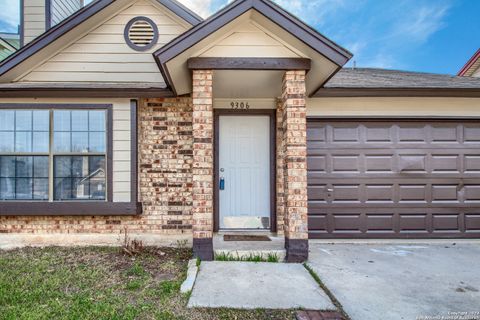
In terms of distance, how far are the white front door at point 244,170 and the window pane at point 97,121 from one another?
83.2 inches

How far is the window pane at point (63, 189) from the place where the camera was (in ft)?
18.2

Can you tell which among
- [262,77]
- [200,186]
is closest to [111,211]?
[200,186]

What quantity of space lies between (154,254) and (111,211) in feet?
3.79

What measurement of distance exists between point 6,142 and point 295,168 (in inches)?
196

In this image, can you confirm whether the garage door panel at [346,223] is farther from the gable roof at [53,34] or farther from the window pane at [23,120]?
the window pane at [23,120]

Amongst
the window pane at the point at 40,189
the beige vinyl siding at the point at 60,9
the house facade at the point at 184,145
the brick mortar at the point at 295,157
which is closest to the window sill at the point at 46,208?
the house facade at the point at 184,145

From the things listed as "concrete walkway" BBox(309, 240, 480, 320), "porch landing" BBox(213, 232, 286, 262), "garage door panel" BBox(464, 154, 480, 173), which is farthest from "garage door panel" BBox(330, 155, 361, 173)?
"garage door panel" BBox(464, 154, 480, 173)

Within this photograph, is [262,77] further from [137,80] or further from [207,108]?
[137,80]

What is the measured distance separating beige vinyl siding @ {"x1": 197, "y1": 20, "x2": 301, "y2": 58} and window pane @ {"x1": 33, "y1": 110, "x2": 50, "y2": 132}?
305 centimetres

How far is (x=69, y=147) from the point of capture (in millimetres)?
5562

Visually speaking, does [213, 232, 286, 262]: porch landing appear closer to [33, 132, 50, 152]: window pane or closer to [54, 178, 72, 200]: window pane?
[54, 178, 72, 200]: window pane

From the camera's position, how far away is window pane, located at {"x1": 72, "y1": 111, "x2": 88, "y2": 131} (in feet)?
18.4

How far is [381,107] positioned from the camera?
6.03 meters

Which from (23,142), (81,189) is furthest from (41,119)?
(81,189)
